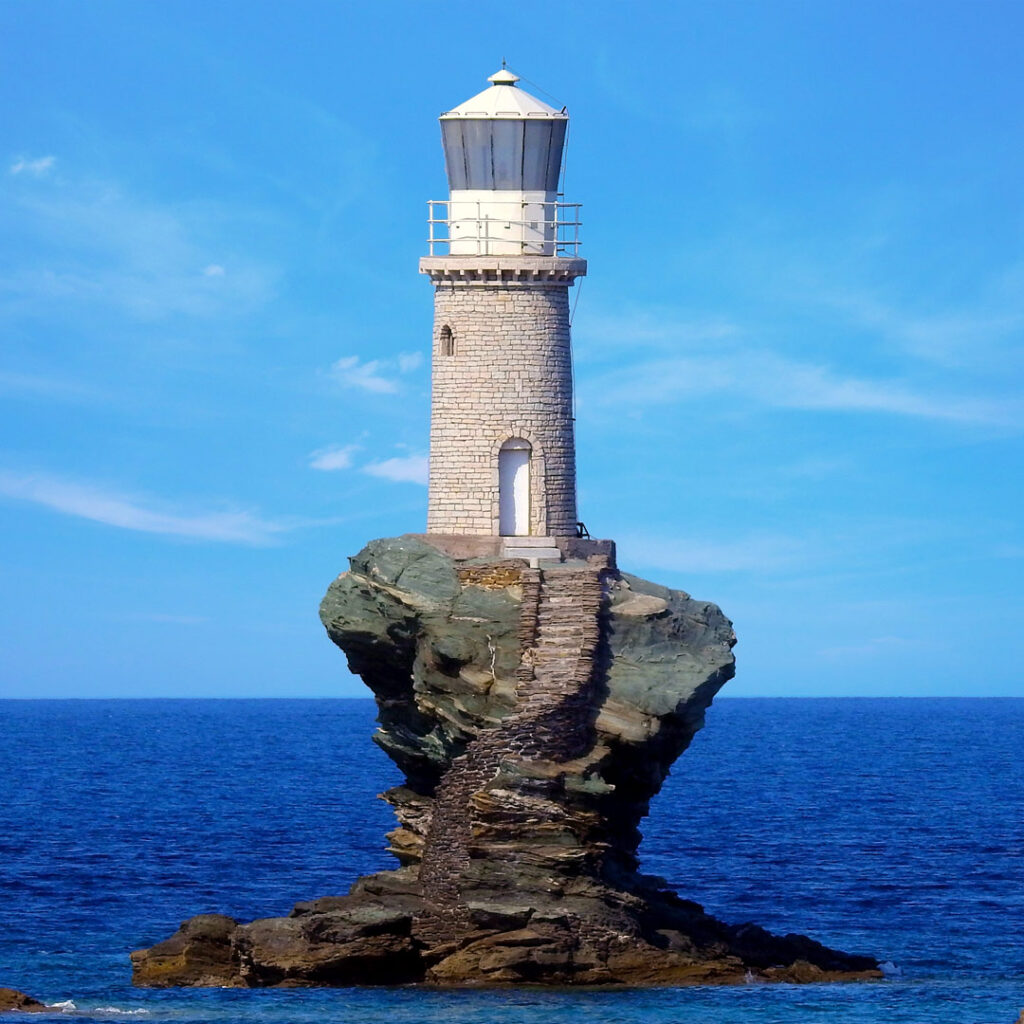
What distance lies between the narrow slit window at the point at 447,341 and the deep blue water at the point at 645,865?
14.7 meters

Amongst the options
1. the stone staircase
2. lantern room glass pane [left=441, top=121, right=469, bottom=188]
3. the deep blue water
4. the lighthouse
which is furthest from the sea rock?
lantern room glass pane [left=441, top=121, right=469, bottom=188]

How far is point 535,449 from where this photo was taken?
4291cm

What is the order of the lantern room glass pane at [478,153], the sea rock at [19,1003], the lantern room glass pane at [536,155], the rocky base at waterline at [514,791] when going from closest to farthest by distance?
the sea rock at [19,1003] < the rocky base at waterline at [514,791] < the lantern room glass pane at [478,153] < the lantern room glass pane at [536,155]

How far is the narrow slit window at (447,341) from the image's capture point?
141ft

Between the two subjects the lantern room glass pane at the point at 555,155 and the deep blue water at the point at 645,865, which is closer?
the deep blue water at the point at 645,865

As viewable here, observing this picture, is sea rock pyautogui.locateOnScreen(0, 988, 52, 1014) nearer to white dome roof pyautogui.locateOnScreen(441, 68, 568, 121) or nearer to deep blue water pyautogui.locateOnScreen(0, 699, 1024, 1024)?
deep blue water pyautogui.locateOnScreen(0, 699, 1024, 1024)

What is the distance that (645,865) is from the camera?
189ft

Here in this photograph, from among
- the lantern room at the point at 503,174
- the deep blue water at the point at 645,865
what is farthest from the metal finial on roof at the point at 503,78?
the deep blue water at the point at 645,865

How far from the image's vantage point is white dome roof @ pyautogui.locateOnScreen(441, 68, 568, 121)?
42.8 meters

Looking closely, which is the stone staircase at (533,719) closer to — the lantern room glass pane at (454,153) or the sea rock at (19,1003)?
the sea rock at (19,1003)

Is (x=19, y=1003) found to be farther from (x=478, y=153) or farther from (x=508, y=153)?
(x=508, y=153)

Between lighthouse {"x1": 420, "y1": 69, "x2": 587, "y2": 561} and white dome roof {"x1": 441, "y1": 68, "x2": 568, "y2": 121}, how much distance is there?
39mm

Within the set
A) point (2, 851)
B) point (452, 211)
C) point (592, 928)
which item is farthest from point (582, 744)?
point (2, 851)

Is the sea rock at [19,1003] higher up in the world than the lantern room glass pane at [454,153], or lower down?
lower down
